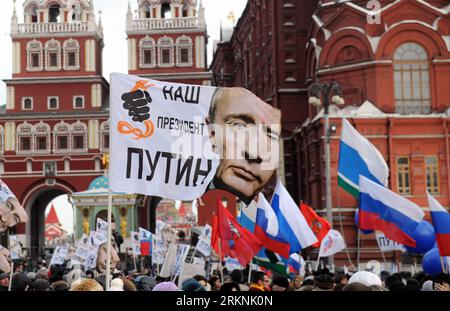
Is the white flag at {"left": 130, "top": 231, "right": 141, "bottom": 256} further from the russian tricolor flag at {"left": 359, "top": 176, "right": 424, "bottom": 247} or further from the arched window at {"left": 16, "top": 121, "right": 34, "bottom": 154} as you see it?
the arched window at {"left": 16, "top": 121, "right": 34, "bottom": 154}

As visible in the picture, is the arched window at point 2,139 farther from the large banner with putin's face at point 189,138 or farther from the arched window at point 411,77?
the large banner with putin's face at point 189,138

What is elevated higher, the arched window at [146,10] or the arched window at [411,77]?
the arched window at [146,10]

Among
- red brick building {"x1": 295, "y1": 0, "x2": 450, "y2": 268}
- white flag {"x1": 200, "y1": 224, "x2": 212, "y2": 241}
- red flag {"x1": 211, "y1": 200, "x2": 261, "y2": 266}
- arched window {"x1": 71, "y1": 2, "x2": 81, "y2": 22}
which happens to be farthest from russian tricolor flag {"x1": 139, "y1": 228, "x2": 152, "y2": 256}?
arched window {"x1": 71, "y1": 2, "x2": 81, "y2": 22}

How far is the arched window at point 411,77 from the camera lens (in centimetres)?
3011

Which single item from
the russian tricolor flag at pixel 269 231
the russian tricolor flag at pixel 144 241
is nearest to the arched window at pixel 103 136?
the russian tricolor flag at pixel 144 241

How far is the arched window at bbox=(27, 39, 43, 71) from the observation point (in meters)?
63.7

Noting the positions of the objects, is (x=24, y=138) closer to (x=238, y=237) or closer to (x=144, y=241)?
(x=144, y=241)

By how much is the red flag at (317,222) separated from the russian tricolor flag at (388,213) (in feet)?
10.2

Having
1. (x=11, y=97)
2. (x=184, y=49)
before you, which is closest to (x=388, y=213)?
(x=184, y=49)

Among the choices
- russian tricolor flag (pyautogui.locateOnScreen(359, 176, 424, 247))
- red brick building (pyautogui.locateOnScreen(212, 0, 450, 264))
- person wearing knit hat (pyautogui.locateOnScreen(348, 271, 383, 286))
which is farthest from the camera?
red brick building (pyautogui.locateOnScreen(212, 0, 450, 264))

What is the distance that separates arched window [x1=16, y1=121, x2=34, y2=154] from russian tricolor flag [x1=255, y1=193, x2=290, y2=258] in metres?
52.1

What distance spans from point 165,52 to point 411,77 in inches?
1438
